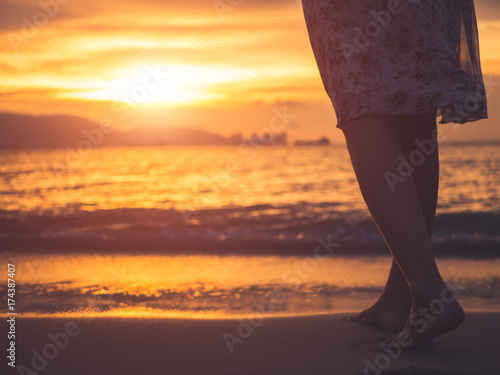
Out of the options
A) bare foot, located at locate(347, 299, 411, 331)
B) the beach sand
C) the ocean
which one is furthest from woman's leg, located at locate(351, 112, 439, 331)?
the ocean

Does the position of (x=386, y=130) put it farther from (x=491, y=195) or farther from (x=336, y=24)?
(x=491, y=195)

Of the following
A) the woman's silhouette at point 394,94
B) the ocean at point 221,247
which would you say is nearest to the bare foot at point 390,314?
the woman's silhouette at point 394,94

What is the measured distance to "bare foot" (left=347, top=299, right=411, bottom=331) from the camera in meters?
1.76

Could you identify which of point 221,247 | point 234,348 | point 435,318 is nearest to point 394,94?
point 435,318

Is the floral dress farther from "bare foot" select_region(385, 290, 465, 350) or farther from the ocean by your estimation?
the ocean

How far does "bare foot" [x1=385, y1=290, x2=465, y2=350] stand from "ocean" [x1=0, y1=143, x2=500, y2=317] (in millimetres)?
1034

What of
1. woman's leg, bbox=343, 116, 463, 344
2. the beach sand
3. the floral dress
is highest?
the floral dress

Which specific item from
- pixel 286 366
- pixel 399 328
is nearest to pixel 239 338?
pixel 286 366

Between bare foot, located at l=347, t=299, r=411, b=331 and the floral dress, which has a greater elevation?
the floral dress

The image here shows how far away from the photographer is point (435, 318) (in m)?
1.40

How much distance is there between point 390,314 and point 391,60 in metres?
0.89

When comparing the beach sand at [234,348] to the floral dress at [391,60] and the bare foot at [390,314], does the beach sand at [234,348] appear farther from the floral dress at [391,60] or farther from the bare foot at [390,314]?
the floral dress at [391,60]

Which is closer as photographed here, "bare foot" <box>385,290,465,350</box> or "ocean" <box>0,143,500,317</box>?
"bare foot" <box>385,290,465,350</box>

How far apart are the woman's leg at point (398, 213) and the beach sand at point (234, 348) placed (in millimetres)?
180
